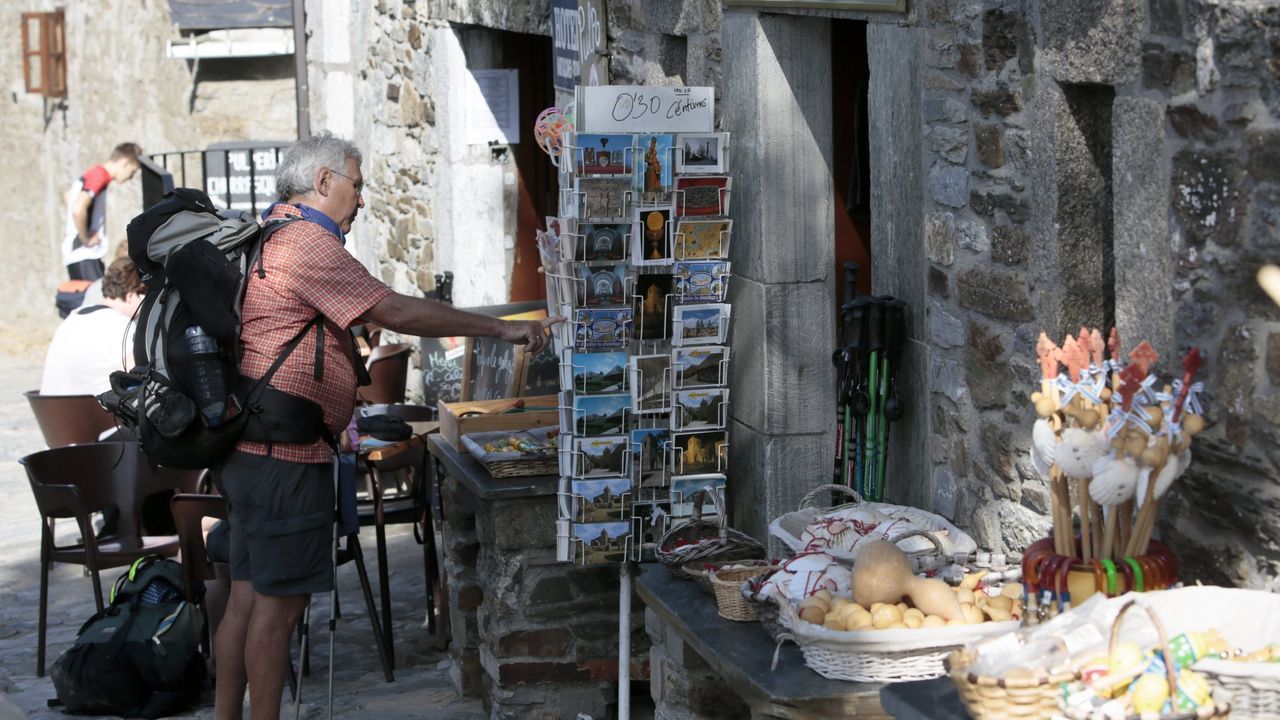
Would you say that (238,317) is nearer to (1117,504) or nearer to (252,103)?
(1117,504)

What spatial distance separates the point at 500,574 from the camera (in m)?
5.14

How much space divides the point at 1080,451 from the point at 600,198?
1916 millimetres

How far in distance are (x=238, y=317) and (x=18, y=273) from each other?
1229 cm

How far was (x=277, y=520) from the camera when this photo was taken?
437 centimetres

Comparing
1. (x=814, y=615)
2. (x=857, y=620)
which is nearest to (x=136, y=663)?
(x=814, y=615)

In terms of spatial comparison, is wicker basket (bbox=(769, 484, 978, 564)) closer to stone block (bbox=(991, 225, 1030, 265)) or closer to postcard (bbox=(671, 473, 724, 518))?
postcard (bbox=(671, 473, 724, 518))

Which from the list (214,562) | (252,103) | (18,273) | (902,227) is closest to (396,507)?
(214,562)

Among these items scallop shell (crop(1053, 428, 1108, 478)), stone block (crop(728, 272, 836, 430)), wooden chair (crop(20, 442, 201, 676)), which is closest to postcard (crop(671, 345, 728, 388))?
stone block (crop(728, 272, 836, 430))

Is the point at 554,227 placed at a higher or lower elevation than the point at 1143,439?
higher

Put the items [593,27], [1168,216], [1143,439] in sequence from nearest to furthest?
1. [1143,439]
2. [1168,216]
3. [593,27]

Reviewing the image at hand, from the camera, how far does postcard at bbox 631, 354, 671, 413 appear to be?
4.50m

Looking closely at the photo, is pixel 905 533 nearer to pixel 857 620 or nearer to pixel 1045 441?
pixel 857 620

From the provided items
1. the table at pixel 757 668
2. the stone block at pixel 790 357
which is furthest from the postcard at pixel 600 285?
the table at pixel 757 668

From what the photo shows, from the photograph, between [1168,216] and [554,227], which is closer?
[1168,216]
